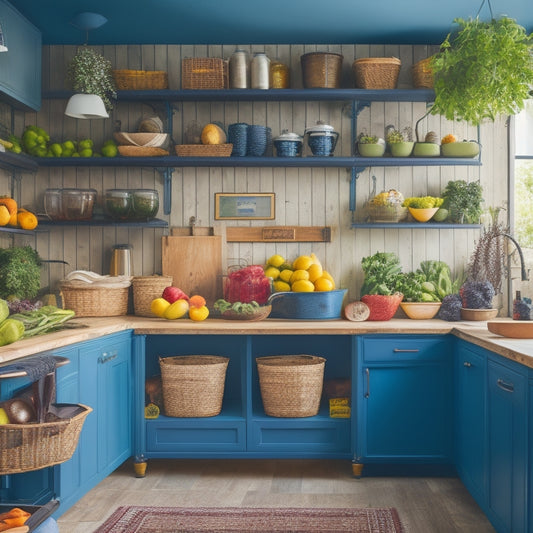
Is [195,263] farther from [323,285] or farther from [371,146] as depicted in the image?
[371,146]

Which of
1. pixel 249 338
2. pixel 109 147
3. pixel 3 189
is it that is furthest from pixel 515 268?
pixel 3 189

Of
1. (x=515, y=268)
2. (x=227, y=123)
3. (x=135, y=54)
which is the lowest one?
(x=515, y=268)

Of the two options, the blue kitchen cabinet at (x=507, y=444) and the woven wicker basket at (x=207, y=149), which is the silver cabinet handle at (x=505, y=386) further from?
the woven wicker basket at (x=207, y=149)

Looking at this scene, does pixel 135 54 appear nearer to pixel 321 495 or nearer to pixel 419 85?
pixel 419 85

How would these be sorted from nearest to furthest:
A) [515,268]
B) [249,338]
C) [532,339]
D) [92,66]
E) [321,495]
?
1. [532,339]
2. [321,495]
3. [249,338]
4. [92,66]
5. [515,268]

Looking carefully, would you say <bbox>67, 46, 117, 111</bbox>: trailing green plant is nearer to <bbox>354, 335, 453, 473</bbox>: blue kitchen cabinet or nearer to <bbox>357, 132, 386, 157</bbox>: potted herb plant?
<bbox>357, 132, 386, 157</bbox>: potted herb plant

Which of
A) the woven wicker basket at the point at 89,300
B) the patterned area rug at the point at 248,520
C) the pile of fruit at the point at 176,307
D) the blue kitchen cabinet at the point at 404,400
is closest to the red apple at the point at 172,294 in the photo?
the pile of fruit at the point at 176,307

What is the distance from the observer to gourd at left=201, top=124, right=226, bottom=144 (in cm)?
426

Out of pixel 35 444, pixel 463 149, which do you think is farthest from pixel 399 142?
pixel 35 444

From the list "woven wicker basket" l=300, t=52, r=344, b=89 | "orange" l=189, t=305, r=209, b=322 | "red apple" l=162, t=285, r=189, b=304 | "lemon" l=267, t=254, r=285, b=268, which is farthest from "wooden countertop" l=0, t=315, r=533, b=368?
"woven wicker basket" l=300, t=52, r=344, b=89

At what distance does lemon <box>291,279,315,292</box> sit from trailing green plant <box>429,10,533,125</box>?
4.27 ft

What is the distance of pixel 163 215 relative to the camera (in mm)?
4551

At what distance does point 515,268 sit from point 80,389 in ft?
9.47

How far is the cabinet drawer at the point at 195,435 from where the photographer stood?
381 cm
